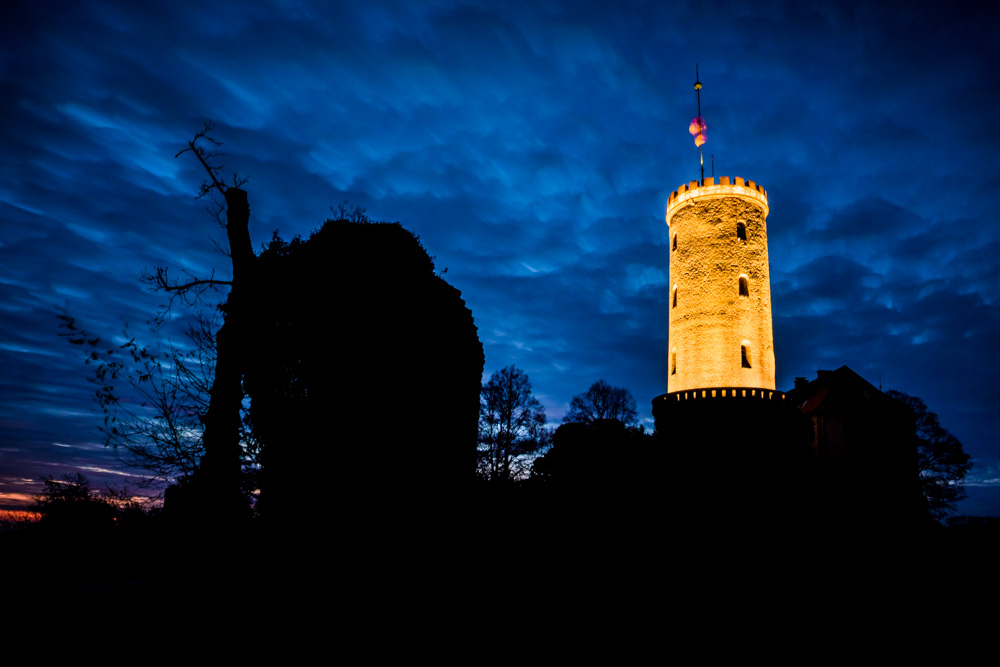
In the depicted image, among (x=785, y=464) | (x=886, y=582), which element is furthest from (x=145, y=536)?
(x=785, y=464)

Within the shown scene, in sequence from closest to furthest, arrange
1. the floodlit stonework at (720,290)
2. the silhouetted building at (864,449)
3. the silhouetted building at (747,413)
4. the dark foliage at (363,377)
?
the dark foliage at (363,377), the silhouetted building at (747,413), the floodlit stonework at (720,290), the silhouetted building at (864,449)

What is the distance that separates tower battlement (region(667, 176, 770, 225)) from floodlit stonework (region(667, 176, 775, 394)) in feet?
0.18

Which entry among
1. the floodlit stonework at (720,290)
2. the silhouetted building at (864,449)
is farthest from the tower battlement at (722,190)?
the silhouetted building at (864,449)

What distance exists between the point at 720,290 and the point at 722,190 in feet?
20.6

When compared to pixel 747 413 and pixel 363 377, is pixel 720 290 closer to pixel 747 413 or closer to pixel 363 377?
pixel 747 413

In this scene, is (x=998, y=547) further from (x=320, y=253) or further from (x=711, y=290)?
(x=320, y=253)

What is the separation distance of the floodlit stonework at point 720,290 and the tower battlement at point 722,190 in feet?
0.18

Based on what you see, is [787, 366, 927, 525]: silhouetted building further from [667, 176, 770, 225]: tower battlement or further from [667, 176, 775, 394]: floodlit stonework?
[667, 176, 770, 225]: tower battlement

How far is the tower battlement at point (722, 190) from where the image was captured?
31703 millimetres

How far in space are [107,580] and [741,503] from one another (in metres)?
24.3

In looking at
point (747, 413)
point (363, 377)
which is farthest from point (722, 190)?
point (363, 377)

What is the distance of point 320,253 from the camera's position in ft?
41.8

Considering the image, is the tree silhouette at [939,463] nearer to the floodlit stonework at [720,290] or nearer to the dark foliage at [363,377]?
the floodlit stonework at [720,290]

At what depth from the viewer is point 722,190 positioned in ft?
104
